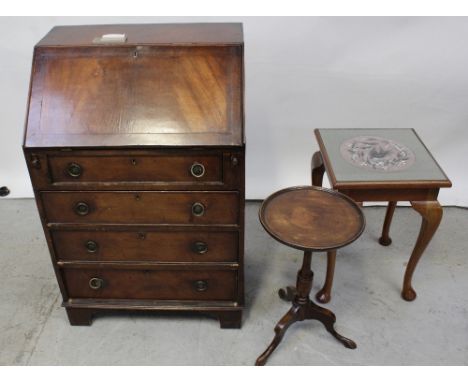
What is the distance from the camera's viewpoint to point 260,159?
11.4ft

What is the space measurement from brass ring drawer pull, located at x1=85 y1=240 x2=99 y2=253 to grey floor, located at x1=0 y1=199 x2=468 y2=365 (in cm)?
51

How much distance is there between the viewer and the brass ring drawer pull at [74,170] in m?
2.00

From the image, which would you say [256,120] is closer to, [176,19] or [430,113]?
[176,19]

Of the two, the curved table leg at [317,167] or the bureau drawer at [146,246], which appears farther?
the curved table leg at [317,167]

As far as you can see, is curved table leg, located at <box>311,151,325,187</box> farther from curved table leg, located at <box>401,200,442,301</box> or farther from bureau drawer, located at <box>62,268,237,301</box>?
bureau drawer, located at <box>62,268,237,301</box>

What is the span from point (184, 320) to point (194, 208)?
2.57 feet

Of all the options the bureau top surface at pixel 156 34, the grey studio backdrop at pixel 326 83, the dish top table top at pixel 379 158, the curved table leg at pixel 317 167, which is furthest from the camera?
the grey studio backdrop at pixel 326 83

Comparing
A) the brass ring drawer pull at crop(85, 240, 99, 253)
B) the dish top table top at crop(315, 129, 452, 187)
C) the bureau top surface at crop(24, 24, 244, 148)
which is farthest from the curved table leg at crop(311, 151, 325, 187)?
the brass ring drawer pull at crop(85, 240, 99, 253)

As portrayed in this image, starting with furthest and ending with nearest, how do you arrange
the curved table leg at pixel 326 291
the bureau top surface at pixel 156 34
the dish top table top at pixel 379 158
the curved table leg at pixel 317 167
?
the curved table leg at pixel 317 167 → the curved table leg at pixel 326 291 → the dish top table top at pixel 379 158 → the bureau top surface at pixel 156 34

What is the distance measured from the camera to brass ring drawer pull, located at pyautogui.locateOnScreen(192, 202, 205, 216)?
2.11 m

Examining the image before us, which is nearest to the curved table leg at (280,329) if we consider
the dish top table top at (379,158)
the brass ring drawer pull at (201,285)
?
the brass ring drawer pull at (201,285)

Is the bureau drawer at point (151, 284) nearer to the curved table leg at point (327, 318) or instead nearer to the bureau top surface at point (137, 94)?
the curved table leg at point (327, 318)

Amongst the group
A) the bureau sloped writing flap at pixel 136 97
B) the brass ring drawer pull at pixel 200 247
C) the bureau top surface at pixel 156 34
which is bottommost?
the brass ring drawer pull at pixel 200 247

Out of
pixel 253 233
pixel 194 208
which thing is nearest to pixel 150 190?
pixel 194 208
